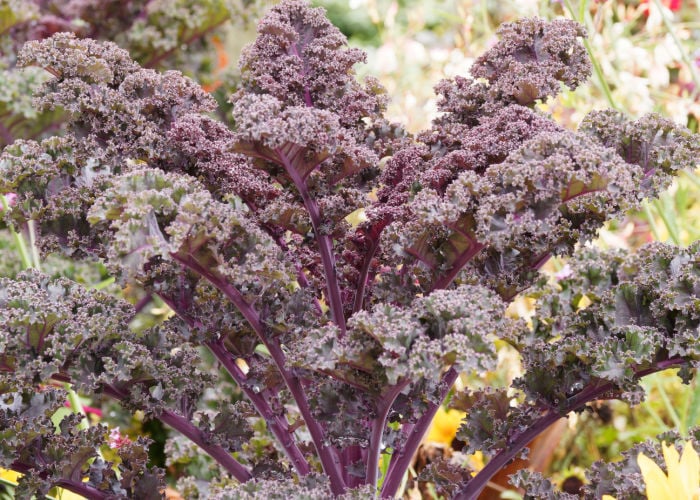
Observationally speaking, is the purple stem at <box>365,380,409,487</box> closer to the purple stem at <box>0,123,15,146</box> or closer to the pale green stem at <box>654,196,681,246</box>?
the pale green stem at <box>654,196,681,246</box>

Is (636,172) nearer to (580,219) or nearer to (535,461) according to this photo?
(580,219)

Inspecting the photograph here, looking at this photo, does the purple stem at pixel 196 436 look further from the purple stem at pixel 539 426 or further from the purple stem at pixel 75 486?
the purple stem at pixel 539 426

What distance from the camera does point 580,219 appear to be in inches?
34.4

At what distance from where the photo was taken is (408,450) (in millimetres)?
961

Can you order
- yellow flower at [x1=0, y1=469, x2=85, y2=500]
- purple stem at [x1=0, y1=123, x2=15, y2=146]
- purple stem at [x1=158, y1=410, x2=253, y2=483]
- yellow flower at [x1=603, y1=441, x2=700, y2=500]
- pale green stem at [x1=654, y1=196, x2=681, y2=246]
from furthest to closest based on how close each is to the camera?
purple stem at [x1=0, y1=123, x2=15, y2=146] < pale green stem at [x1=654, y1=196, x2=681, y2=246] < yellow flower at [x1=0, y1=469, x2=85, y2=500] < purple stem at [x1=158, y1=410, x2=253, y2=483] < yellow flower at [x1=603, y1=441, x2=700, y2=500]

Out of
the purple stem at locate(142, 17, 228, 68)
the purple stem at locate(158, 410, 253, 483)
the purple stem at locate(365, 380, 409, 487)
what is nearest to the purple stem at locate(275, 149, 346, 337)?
the purple stem at locate(365, 380, 409, 487)

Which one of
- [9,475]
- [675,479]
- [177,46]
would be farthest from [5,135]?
[675,479]

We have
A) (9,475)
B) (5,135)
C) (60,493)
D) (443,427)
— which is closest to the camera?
(60,493)

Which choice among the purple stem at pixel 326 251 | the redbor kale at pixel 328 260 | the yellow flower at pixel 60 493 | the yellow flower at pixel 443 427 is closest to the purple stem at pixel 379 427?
the redbor kale at pixel 328 260

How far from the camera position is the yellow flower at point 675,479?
2.42 feet

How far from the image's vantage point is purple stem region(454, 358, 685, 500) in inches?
34.1

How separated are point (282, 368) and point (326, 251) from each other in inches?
5.6

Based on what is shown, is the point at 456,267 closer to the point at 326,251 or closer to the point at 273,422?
the point at 326,251

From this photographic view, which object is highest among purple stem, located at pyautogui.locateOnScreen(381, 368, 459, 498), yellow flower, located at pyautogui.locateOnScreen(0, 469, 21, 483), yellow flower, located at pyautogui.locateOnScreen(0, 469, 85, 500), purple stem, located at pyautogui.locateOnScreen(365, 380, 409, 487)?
yellow flower, located at pyautogui.locateOnScreen(0, 469, 21, 483)
